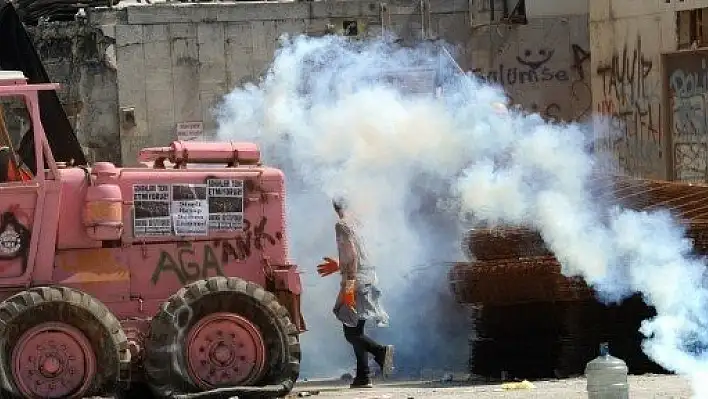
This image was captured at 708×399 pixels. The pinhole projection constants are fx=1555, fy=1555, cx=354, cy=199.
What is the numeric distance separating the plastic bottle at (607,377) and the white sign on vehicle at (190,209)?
362 centimetres

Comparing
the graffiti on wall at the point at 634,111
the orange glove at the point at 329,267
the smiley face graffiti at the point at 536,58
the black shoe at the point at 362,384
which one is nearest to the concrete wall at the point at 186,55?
the smiley face graffiti at the point at 536,58

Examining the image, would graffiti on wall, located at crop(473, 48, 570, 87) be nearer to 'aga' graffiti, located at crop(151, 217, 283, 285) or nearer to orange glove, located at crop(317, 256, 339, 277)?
orange glove, located at crop(317, 256, 339, 277)

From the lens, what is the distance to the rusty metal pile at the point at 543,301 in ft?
45.0

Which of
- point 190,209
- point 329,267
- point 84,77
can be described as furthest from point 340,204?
point 84,77

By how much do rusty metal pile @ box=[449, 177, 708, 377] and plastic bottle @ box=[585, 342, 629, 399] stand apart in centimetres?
406

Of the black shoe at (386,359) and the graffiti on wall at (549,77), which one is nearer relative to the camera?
the black shoe at (386,359)

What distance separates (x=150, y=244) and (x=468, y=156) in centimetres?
343

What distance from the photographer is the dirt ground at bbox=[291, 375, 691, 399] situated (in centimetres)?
1151

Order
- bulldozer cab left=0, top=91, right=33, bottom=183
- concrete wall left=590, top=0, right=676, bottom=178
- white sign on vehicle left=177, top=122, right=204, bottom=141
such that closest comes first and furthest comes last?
bulldozer cab left=0, top=91, right=33, bottom=183, concrete wall left=590, top=0, right=676, bottom=178, white sign on vehicle left=177, top=122, right=204, bottom=141

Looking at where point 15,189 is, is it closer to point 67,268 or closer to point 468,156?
point 67,268

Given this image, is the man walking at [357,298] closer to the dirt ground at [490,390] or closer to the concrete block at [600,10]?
the dirt ground at [490,390]

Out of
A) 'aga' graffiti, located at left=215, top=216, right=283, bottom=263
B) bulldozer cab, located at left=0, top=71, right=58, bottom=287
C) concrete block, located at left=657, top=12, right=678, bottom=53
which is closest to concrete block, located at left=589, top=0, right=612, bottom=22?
concrete block, located at left=657, top=12, right=678, bottom=53

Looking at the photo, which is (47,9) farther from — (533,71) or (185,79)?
(533,71)

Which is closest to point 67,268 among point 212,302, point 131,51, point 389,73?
point 212,302
